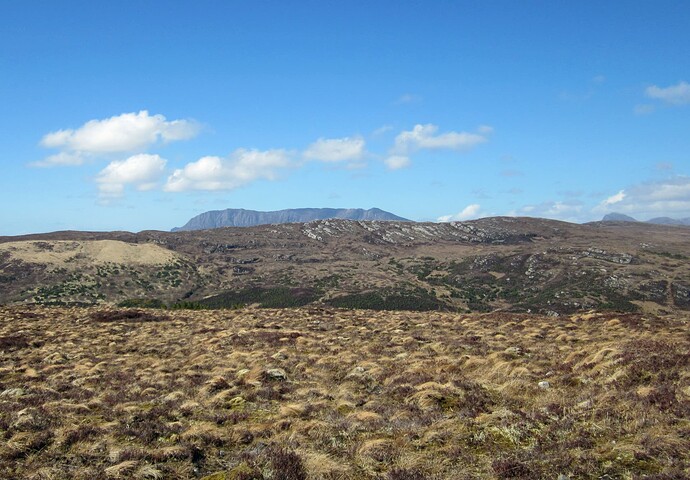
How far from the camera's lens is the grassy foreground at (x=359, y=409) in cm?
913

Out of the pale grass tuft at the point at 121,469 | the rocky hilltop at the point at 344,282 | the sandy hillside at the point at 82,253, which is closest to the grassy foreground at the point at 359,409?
the pale grass tuft at the point at 121,469

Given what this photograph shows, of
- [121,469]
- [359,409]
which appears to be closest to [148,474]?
[121,469]

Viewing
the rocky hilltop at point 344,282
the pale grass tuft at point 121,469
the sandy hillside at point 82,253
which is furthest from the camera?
the sandy hillside at point 82,253

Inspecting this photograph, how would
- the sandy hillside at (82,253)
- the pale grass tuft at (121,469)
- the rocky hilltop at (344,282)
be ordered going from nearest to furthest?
the pale grass tuft at (121,469)
the rocky hilltop at (344,282)
the sandy hillside at (82,253)

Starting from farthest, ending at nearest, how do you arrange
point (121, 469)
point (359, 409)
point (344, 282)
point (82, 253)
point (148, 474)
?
point (344, 282) < point (82, 253) < point (359, 409) < point (121, 469) < point (148, 474)

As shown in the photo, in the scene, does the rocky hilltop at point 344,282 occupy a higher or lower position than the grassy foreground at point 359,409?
lower

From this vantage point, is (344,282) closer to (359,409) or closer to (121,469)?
(359,409)

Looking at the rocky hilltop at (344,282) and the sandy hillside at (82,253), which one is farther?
the sandy hillside at (82,253)

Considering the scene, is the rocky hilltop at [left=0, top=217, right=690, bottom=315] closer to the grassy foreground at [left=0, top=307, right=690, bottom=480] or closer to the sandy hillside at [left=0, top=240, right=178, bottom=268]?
the sandy hillside at [left=0, top=240, right=178, bottom=268]

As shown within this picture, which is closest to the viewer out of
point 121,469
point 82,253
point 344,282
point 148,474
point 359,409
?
point 148,474

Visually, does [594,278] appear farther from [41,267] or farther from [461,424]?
[41,267]

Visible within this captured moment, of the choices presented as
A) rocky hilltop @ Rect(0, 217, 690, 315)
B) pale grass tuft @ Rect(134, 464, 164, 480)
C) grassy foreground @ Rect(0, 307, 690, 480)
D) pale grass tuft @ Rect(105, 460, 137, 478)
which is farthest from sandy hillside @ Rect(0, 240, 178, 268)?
pale grass tuft @ Rect(134, 464, 164, 480)

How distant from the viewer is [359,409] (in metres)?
13.4

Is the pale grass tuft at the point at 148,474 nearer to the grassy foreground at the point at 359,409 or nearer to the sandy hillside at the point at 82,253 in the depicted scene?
the grassy foreground at the point at 359,409
